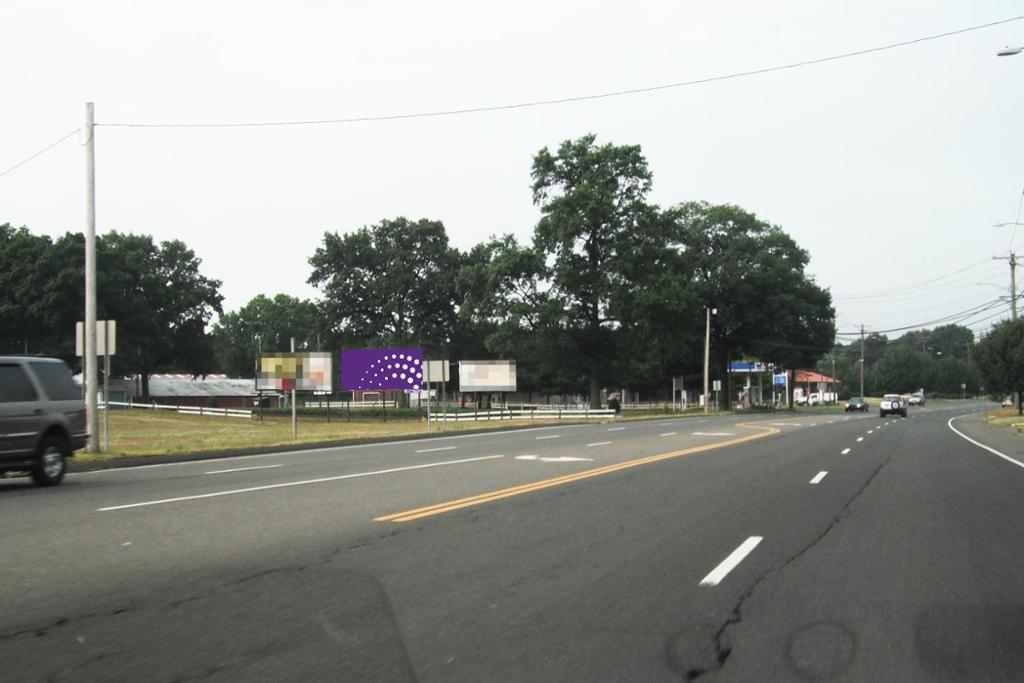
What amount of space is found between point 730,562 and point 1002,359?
203 feet

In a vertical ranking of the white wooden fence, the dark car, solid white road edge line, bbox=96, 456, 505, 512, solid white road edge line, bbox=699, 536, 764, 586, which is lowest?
the white wooden fence

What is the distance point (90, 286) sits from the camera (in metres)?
21.4

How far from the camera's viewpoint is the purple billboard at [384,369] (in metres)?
43.9

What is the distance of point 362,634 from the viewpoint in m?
6.02

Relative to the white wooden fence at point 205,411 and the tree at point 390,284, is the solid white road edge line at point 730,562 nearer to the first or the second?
the white wooden fence at point 205,411

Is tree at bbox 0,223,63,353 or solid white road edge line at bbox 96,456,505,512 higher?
tree at bbox 0,223,63,353

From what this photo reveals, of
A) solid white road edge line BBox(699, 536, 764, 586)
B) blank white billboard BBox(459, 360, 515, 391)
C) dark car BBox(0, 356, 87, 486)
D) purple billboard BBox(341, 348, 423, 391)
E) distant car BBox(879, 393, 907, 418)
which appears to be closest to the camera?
solid white road edge line BBox(699, 536, 764, 586)

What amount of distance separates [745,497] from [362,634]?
27.4 ft

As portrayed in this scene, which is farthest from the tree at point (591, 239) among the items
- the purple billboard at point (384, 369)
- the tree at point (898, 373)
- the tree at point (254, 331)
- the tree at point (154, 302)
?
the tree at point (898, 373)

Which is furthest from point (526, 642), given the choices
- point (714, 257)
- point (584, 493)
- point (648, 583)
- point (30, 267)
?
point (714, 257)

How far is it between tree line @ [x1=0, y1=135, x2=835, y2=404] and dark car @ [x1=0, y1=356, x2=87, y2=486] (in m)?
43.3

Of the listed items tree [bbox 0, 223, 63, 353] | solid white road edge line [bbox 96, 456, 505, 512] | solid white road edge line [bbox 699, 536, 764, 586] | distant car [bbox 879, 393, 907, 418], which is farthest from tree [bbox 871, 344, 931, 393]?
solid white road edge line [bbox 699, 536, 764, 586]

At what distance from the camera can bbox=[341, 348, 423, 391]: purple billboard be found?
144 feet

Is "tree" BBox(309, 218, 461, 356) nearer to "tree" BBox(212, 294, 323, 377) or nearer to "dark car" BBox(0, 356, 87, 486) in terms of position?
"tree" BBox(212, 294, 323, 377)
